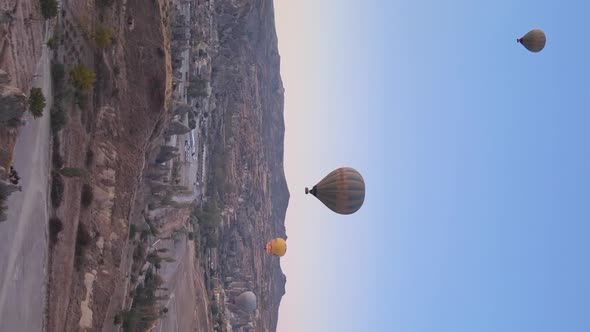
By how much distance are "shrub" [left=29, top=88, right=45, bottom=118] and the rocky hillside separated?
50716 millimetres

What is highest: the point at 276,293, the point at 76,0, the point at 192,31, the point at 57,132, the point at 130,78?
the point at 192,31

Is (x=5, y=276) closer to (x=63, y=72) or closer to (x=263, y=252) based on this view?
(x=63, y=72)

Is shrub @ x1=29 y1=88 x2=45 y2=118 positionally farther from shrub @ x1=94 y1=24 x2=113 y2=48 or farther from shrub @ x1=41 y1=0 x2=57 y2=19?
shrub @ x1=94 y1=24 x2=113 y2=48

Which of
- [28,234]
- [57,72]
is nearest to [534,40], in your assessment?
[57,72]

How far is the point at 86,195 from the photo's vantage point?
20812 millimetres

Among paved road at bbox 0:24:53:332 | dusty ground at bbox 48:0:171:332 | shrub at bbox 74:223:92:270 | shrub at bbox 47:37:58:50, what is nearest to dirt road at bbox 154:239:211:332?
dusty ground at bbox 48:0:171:332

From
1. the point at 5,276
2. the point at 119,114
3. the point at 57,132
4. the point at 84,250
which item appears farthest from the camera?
the point at 119,114

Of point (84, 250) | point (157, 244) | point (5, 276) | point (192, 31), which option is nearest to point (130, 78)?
point (84, 250)

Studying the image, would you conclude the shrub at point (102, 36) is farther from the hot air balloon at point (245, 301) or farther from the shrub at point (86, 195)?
the hot air balloon at point (245, 301)

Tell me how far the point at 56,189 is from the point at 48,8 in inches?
237

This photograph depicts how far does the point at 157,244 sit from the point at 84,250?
633 inches

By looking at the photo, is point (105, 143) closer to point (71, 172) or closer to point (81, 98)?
point (81, 98)

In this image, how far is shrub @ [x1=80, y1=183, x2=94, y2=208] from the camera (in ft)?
67.9

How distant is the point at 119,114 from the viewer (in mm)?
22719
